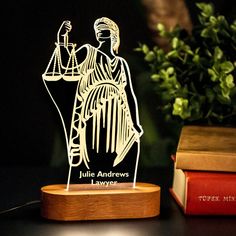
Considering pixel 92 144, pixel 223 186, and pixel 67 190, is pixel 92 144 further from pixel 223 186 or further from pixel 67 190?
pixel 223 186

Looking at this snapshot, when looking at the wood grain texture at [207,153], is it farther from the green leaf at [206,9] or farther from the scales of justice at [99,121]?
the green leaf at [206,9]

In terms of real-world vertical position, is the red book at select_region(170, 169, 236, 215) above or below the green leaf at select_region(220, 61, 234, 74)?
below

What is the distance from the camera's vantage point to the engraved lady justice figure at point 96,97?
1.25 metres

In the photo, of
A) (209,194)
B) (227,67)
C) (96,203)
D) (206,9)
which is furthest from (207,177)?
(206,9)

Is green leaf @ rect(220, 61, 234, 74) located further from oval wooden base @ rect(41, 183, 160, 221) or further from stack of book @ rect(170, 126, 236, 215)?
oval wooden base @ rect(41, 183, 160, 221)

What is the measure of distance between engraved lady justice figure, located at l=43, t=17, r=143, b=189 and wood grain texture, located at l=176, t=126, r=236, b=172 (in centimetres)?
15

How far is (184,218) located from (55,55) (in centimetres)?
51

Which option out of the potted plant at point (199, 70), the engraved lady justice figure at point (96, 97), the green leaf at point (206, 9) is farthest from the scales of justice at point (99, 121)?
the green leaf at point (206, 9)

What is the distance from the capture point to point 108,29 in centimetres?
128

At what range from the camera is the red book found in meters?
1.25

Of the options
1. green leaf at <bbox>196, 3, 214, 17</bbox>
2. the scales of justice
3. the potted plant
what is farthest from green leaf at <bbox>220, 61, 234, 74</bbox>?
the scales of justice

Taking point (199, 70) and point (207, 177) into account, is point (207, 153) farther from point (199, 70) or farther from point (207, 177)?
point (199, 70)

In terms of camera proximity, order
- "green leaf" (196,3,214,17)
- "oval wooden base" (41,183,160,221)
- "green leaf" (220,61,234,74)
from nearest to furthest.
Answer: "oval wooden base" (41,183,160,221), "green leaf" (220,61,234,74), "green leaf" (196,3,214,17)

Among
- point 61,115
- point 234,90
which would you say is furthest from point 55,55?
point 234,90
